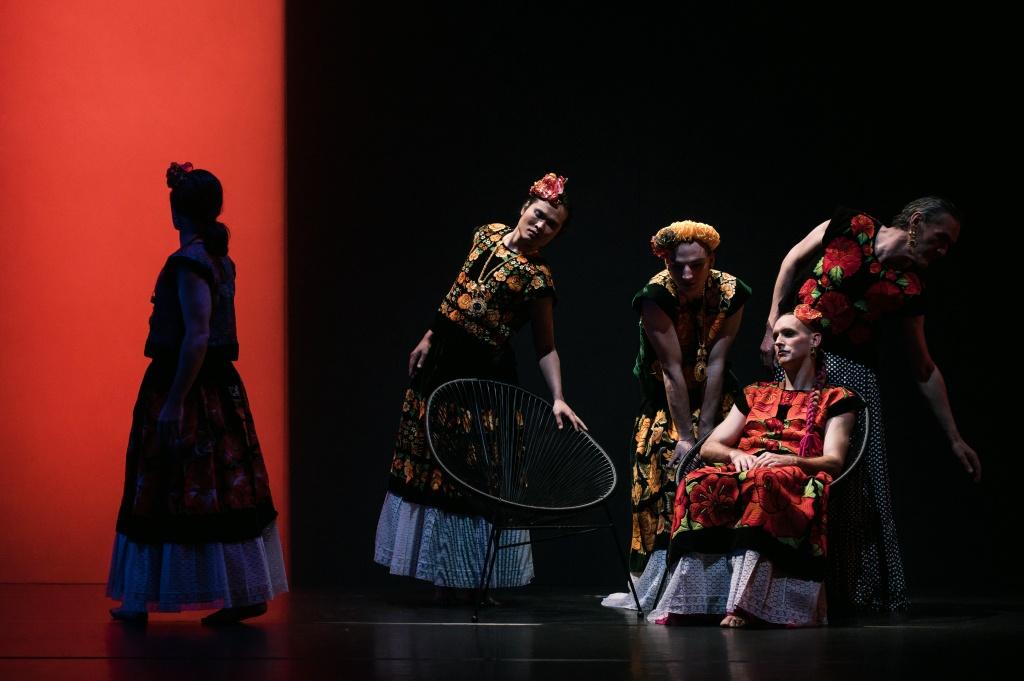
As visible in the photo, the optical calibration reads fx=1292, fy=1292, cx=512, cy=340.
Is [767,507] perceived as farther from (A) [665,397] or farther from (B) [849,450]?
(A) [665,397]

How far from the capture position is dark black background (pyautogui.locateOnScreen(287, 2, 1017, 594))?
4664 mm

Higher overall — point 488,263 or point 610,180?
point 610,180

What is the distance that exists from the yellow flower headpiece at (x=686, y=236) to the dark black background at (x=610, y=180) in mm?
969

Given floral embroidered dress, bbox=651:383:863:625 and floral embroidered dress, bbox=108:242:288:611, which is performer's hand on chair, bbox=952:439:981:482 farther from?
floral embroidered dress, bbox=108:242:288:611

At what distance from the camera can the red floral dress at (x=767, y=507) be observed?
339cm

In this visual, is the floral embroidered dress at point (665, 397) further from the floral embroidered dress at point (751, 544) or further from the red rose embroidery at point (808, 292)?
the floral embroidered dress at point (751, 544)

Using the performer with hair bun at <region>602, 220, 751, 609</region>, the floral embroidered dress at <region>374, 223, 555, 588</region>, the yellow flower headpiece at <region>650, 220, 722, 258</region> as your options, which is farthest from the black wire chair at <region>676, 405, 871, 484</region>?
the floral embroidered dress at <region>374, 223, 555, 588</region>

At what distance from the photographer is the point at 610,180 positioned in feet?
15.7

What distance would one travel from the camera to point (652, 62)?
15.8 feet

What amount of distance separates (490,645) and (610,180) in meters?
2.21

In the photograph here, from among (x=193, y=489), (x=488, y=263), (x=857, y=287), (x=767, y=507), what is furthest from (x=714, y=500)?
(x=193, y=489)

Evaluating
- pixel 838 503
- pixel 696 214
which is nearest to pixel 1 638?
pixel 838 503

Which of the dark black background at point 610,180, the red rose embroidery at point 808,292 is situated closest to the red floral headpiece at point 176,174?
the dark black background at point 610,180

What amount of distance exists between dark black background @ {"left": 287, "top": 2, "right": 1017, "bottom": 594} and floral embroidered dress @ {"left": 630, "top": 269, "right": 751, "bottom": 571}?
2.77 feet
